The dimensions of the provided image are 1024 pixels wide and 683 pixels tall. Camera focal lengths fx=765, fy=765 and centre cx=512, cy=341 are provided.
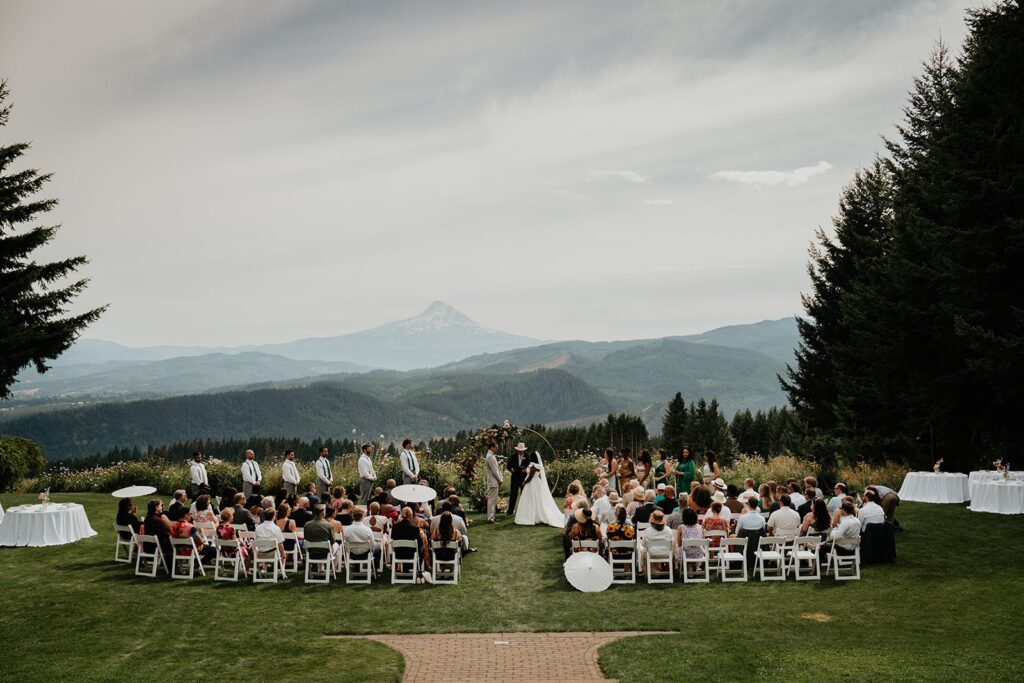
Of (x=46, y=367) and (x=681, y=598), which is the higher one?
(x=46, y=367)

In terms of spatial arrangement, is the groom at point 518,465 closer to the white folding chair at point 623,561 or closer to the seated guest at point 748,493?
the seated guest at point 748,493

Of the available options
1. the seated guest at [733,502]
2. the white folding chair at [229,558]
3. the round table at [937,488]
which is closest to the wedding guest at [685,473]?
the seated guest at [733,502]

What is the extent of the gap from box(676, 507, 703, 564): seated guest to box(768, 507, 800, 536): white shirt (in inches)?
54.9

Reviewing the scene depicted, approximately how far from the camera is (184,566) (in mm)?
14844

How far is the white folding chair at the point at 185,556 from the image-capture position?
14352 millimetres

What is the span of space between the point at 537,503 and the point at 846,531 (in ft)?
27.7

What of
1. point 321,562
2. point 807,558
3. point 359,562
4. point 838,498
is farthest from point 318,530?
point 838,498

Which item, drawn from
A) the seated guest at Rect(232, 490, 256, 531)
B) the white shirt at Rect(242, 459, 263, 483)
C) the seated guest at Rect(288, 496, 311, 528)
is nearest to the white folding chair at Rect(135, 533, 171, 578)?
the seated guest at Rect(232, 490, 256, 531)

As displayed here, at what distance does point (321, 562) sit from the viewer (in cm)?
1410

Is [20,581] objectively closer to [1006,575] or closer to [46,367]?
[46,367]

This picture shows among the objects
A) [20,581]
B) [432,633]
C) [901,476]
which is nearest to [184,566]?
[20,581]

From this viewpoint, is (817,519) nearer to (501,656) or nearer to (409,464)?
(501,656)

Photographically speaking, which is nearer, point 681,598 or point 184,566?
point 681,598

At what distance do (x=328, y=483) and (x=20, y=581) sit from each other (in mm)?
8548
